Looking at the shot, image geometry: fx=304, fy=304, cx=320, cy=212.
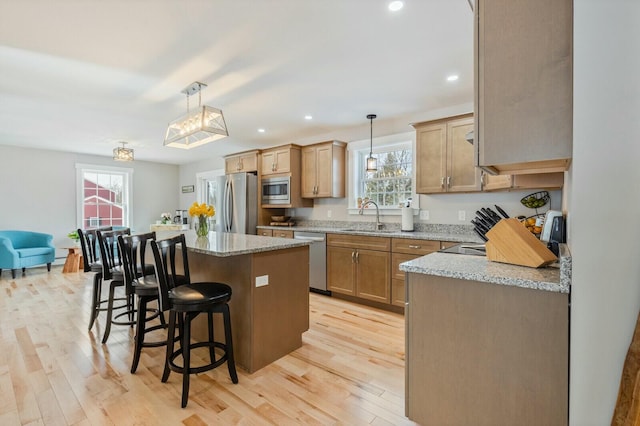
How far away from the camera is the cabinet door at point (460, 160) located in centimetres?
330

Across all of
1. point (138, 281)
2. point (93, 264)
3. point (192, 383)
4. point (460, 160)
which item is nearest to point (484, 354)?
point (192, 383)

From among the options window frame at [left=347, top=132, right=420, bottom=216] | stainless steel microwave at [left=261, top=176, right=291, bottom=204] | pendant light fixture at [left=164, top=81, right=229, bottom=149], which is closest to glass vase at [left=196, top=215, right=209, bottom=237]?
pendant light fixture at [left=164, top=81, right=229, bottom=149]

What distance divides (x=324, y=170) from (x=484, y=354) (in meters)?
3.57

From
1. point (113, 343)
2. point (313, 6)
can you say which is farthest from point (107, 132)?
point (313, 6)

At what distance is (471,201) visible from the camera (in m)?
3.58

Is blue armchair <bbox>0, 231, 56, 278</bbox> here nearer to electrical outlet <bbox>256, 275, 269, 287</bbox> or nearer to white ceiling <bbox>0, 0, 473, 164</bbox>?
white ceiling <bbox>0, 0, 473, 164</bbox>

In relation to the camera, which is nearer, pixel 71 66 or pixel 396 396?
pixel 396 396

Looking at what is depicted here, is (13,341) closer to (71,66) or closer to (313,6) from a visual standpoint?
(71,66)

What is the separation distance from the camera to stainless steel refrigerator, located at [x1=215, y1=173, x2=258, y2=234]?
16.9 ft

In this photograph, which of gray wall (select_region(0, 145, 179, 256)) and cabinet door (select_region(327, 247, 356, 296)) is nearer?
cabinet door (select_region(327, 247, 356, 296))

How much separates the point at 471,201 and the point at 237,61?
2918mm

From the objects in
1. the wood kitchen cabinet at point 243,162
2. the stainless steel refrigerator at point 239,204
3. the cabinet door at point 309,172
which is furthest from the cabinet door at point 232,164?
the cabinet door at point 309,172

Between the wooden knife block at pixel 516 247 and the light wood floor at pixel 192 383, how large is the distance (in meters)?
1.06

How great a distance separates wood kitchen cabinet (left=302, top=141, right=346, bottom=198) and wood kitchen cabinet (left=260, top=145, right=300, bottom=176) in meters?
0.23
